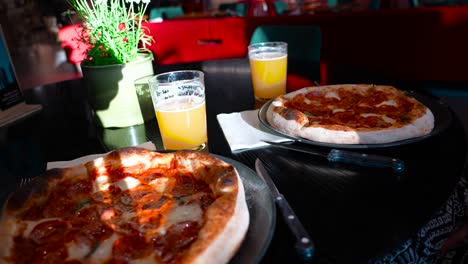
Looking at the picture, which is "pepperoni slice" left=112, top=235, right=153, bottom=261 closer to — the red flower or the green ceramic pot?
the green ceramic pot

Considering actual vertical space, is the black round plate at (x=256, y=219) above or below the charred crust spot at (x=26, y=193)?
below

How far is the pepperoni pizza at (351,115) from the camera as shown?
34.7 inches

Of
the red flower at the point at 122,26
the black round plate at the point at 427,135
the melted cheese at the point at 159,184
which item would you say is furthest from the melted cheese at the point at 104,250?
the red flower at the point at 122,26

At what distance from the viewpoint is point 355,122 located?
1010 millimetres

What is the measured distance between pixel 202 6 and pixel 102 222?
1037 centimetres

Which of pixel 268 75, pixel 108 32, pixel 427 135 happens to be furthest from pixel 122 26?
pixel 427 135

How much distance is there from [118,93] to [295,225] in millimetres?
765

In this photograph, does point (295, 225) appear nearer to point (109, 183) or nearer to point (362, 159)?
point (362, 159)

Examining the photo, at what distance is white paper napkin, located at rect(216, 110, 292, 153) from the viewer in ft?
3.13

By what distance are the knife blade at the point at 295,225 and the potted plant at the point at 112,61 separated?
588mm

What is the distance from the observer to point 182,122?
955 mm

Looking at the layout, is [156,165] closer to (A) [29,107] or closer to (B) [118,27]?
(B) [118,27]

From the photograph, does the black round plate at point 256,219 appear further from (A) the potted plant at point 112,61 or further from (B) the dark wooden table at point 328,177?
(A) the potted plant at point 112,61

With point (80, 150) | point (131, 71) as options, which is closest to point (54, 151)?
point (80, 150)
